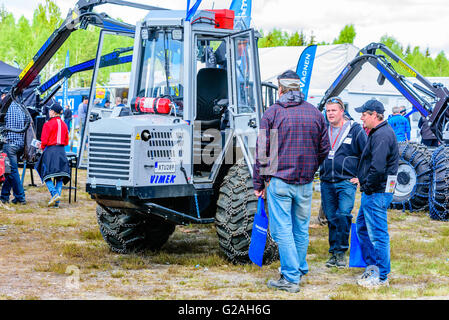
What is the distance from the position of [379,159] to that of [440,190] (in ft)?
18.9

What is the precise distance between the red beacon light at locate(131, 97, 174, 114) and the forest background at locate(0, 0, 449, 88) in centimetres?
3137

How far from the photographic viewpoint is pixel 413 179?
39.5 feet

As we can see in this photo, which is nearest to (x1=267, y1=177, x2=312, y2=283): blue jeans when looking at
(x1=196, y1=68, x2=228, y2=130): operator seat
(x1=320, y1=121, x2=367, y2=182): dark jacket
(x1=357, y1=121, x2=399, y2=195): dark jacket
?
(x1=357, y1=121, x2=399, y2=195): dark jacket

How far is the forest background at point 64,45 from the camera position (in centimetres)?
4688

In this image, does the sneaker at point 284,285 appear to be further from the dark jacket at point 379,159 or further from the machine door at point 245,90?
the machine door at point 245,90

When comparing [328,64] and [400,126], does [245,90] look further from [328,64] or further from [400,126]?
[328,64]

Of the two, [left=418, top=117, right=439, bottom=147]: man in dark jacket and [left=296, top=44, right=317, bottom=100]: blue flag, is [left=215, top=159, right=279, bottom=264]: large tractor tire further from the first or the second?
[left=418, top=117, right=439, bottom=147]: man in dark jacket

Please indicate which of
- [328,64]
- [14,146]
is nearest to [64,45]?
[328,64]

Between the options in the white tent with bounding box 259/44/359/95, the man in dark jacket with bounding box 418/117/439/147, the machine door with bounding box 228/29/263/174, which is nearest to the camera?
the machine door with bounding box 228/29/263/174

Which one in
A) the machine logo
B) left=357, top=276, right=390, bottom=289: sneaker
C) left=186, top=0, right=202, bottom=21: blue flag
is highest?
left=186, top=0, right=202, bottom=21: blue flag

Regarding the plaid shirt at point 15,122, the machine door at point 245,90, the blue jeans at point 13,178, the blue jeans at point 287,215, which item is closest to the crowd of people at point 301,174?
the blue jeans at point 287,215

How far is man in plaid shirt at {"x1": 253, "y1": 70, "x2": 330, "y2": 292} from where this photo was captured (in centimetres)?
592
